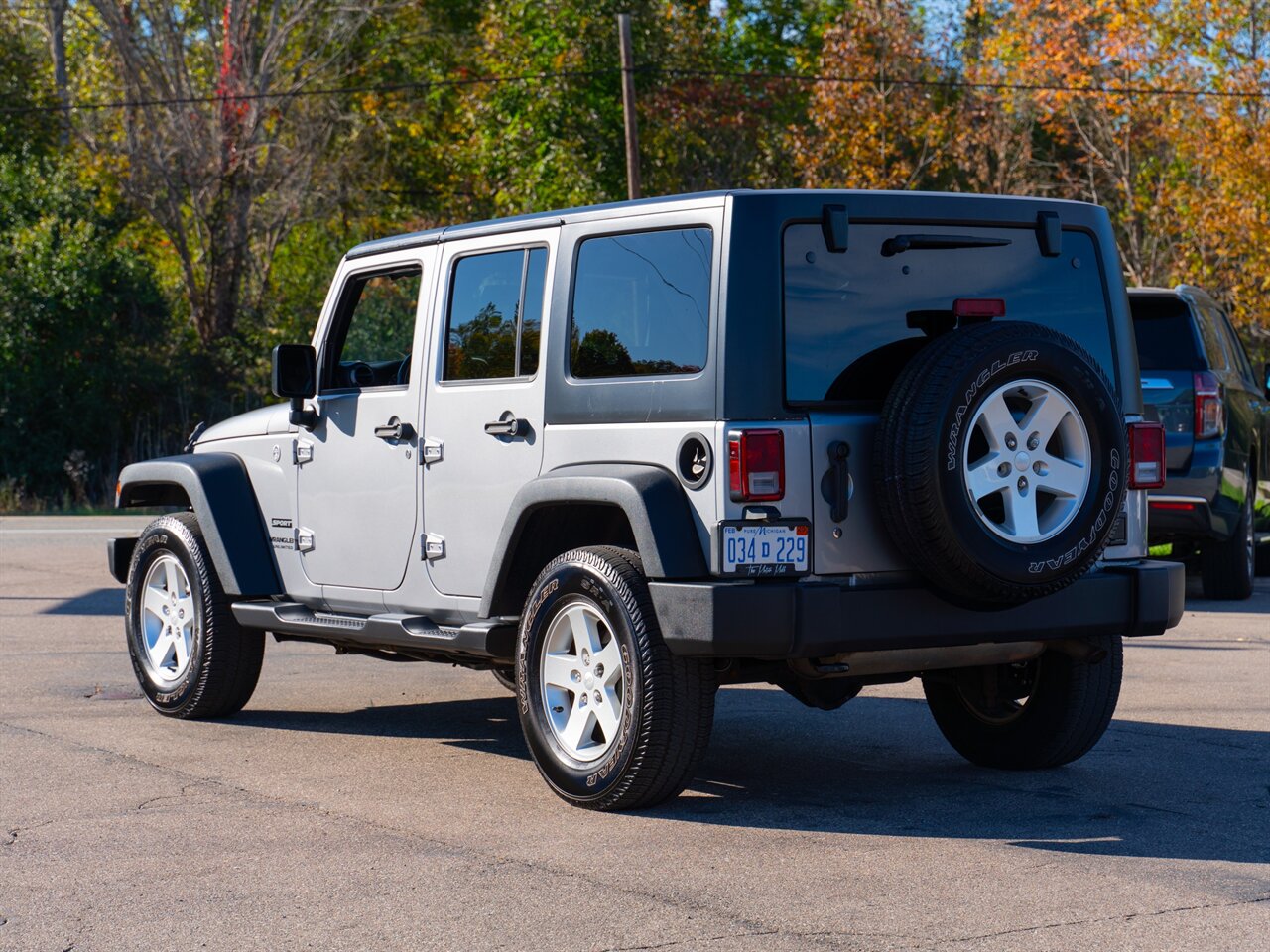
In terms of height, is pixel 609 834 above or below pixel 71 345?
below

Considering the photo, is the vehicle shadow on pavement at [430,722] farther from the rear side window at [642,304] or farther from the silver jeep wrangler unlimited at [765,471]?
the rear side window at [642,304]

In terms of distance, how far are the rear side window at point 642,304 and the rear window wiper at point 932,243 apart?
0.63 meters

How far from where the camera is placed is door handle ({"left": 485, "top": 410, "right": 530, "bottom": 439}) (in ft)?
21.4

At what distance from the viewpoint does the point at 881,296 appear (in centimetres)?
600

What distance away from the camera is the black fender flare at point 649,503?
225 inches

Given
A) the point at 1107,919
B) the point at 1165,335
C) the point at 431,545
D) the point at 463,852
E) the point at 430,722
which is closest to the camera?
the point at 1107,919

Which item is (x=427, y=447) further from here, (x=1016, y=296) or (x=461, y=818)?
(x=1016, y=296)

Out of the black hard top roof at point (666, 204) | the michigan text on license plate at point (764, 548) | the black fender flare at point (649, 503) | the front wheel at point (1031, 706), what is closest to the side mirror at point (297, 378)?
the black hard top roof at point (666, 204)

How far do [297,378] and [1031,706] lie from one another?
3322 mm

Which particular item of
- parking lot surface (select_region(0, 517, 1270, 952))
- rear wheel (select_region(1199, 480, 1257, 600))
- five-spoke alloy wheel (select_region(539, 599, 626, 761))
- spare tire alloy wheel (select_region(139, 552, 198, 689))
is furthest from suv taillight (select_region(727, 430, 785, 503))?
rear wheel (select_region(1199, 480, 1257, 600))

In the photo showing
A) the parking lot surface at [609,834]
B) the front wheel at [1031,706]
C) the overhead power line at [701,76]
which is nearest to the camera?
the parking lot surface at [609,834]

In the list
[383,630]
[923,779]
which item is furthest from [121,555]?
[923,779]

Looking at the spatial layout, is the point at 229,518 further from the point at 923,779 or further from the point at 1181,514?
the point at 1181,514

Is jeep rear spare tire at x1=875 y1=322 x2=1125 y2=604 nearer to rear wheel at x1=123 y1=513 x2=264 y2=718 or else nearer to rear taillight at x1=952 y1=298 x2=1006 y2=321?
rear taillight at x1=952 y1=298 x2=1006 y2=321
